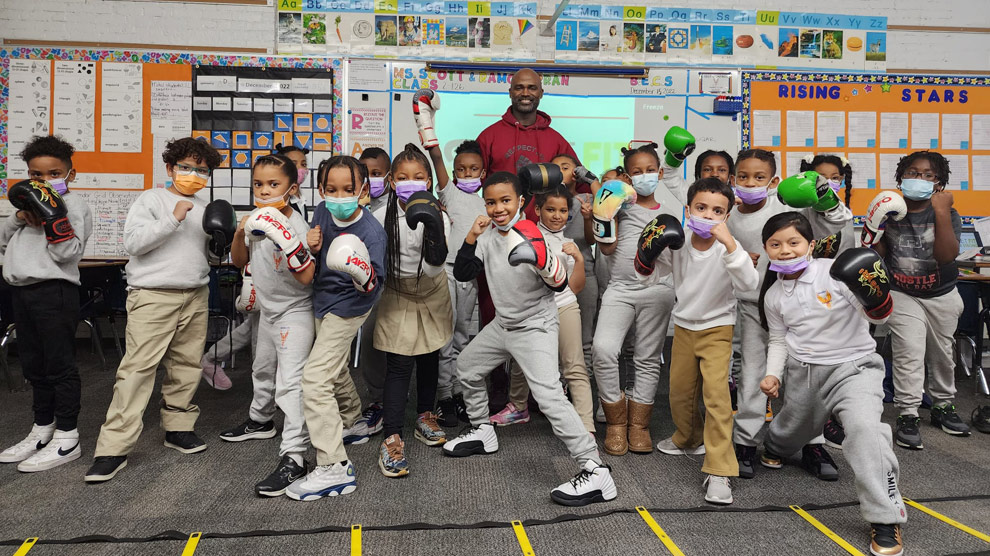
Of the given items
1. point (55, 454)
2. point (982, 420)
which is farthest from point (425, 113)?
point (982, 420)

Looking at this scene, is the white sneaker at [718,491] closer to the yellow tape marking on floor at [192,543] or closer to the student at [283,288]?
the student at [283,288]

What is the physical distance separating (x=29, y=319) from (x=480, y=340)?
6.36 ft

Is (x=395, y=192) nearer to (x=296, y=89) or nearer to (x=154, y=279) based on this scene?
(x=154, y=279)

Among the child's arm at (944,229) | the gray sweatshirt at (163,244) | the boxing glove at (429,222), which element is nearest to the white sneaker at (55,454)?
the gray sweatshirt at (163,244)

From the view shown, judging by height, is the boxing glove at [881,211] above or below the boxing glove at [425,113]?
below

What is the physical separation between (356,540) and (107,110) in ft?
15.3

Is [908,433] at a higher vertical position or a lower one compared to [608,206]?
lower

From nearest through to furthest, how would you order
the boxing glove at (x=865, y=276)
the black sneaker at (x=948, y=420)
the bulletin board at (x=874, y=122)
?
the boxing glove at (x=865, y=276)
the black sneaker at (x=948, y=420)
the bulletin board at (x=874, y=122)

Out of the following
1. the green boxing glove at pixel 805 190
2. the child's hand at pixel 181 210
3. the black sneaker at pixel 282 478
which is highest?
the green boxing glove at pixel 805 190

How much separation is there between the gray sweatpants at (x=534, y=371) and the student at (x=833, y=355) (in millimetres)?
692

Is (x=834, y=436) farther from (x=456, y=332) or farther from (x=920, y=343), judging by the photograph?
(x=456, y=332)

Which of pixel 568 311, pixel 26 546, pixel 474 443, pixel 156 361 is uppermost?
pixel 568 311

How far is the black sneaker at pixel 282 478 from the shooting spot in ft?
7.56

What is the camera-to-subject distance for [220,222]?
97.7 inches
